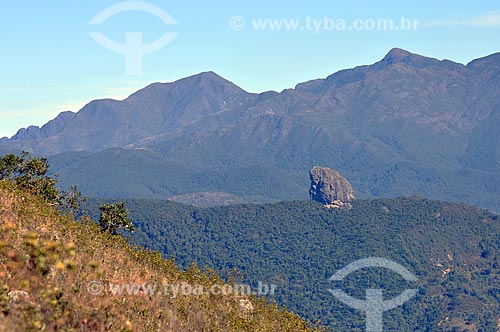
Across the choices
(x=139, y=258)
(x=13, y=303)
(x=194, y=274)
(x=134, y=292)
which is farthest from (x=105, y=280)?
(x=194, y=274)

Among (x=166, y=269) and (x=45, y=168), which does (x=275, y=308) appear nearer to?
(x=166, y=269)

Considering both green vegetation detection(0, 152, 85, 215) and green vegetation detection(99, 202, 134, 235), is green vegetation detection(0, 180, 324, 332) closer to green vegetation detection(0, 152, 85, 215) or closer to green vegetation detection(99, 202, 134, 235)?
green vegetation detection(99, 202, 134, 235)

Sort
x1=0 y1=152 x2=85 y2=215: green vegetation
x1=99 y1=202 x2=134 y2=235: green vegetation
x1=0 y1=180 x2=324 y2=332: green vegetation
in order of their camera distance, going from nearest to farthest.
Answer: x1=0 y1=180 x2=324 y2=332: green vegetation, x1=0 y1=152 x2=85 y2=215: green vegetation, x1=99 y1=202 x2=134 y2=235: green vegetation

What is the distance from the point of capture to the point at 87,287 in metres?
22.5

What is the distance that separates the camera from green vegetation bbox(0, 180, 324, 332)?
59.8 ft

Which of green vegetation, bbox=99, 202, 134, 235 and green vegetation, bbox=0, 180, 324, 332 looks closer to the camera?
green vegetation, bbox=0, 180, 324, 332

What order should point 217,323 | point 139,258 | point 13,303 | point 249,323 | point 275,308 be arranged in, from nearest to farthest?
point 13,303, point 217,323, point 249,323, point 139,258, point 275,308

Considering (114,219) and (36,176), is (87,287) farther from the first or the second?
(36,176)

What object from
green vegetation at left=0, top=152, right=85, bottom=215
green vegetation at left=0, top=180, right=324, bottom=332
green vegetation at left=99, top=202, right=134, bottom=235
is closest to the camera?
green vegetation at left=0, top=180, right=324, bottom=332

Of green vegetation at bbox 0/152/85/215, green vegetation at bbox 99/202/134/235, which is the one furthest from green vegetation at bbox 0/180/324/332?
green vegetation at bbox 0/152/85/215

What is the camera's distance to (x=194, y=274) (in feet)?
127

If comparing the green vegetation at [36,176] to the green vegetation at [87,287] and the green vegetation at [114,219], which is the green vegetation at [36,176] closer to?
the green vegetation at [114,219]

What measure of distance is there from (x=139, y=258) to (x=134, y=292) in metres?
9.96

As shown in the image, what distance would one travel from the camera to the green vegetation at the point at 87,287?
18219mm
